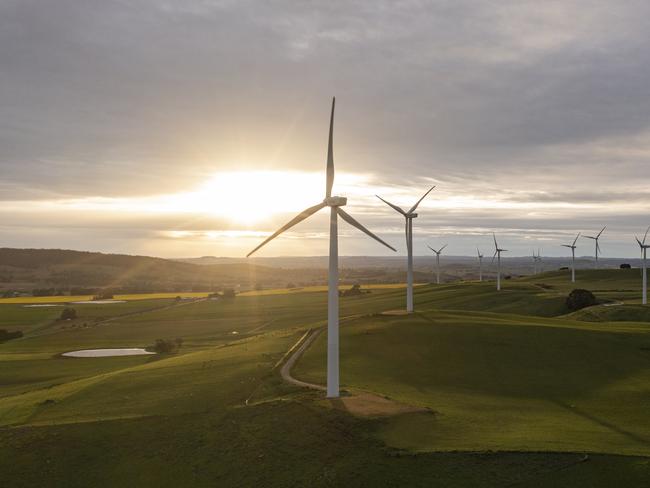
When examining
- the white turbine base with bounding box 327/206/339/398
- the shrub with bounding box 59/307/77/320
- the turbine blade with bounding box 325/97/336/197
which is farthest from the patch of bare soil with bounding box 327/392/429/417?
the shrub with bounding box 59/307/77/320

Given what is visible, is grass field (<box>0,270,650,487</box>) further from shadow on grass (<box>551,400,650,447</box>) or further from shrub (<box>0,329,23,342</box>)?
shrub (<box>0,329,23,342</box>)

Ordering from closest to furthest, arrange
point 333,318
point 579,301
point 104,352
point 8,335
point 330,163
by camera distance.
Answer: point 333,318 → point 330,163 → point 104,352 → point 579,301 → point 8,335

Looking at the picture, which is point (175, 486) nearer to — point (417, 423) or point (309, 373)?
point (417, 423)

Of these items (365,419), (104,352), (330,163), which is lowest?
(104,352)

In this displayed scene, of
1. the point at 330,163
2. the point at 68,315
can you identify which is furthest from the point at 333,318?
the point at 68,315

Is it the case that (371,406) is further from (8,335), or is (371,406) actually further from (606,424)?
(8,335)

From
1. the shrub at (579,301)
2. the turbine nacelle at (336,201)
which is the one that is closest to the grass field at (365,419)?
the turbine nacelle at (336,201)

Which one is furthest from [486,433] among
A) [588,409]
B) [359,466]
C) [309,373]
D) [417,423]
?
[309,373]
